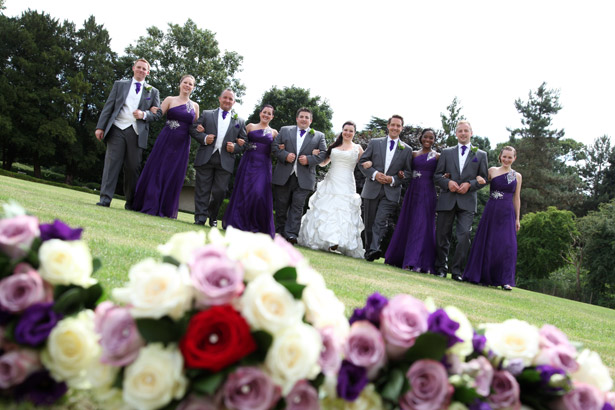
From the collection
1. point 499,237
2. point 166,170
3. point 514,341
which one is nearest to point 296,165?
point 166,170

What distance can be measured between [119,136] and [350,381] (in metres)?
10.3

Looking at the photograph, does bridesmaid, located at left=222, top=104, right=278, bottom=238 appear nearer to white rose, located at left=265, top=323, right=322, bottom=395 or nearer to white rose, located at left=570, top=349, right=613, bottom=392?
white rose, located at left=570, top=349, right=613, bottom=392

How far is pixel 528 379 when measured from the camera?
1.78 m

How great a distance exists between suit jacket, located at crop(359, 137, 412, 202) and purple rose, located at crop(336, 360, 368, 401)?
1068 centimetres

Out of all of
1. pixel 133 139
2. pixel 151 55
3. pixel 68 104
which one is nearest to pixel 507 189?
pixel 133 139

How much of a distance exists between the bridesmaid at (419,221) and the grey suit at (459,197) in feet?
0.84

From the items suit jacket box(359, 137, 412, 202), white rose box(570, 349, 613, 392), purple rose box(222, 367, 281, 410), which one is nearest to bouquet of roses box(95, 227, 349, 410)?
purple rose box(222, 367, 281, 410)

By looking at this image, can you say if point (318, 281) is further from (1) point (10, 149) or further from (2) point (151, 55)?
(1) point (10, 149)

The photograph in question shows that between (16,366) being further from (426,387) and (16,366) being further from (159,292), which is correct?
(426,387)

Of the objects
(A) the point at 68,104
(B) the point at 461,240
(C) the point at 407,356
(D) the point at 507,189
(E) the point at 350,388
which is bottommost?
(E) the point at 350,388

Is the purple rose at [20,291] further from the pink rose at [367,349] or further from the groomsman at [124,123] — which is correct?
the groomsman at [124,123]

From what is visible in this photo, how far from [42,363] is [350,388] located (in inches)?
35.7

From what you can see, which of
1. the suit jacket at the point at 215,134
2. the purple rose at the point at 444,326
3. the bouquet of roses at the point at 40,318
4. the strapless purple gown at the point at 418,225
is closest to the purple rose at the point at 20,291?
the bouquet of roses at the point at 40,318

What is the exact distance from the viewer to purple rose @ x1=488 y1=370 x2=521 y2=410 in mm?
1715
